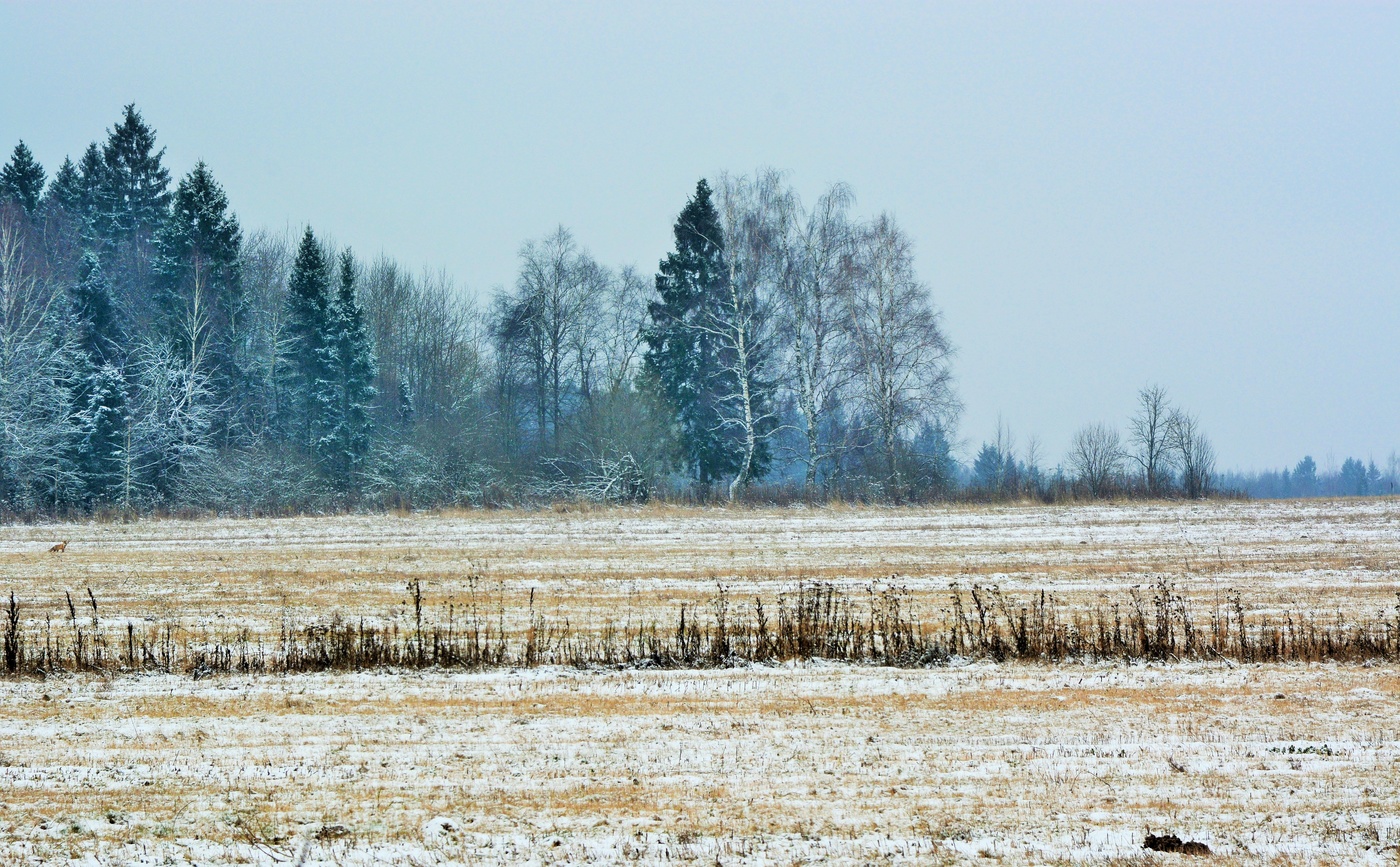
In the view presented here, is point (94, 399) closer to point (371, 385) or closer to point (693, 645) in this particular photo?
point (371, 385)

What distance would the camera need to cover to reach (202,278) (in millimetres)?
47969

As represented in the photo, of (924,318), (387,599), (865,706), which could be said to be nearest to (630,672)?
(865,706)

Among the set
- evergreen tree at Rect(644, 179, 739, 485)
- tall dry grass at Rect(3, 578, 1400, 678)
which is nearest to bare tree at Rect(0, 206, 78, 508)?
evergreen tree at Rect(644, 179, 739, 485)

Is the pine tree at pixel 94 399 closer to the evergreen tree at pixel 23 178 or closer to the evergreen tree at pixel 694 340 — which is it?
the evergreen tree at pixel 23 178

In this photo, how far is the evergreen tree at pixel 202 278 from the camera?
4766 centimetres

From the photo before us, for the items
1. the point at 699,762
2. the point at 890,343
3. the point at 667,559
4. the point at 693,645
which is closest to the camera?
the point at 699,762

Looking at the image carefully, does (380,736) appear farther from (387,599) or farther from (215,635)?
(387,599)

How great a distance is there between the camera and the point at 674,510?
37.7m

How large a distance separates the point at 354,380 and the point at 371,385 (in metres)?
1.23

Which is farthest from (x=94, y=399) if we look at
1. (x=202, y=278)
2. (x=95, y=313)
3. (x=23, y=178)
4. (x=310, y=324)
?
(x=23, y=178)

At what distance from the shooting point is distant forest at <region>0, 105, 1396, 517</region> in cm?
4259

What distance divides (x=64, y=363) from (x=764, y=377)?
1110 inches

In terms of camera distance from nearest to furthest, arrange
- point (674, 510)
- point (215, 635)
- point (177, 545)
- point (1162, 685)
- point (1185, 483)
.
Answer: point (1162, 685), point (215, 635), point (177, 545), point (674, 510), point (1185, 483)

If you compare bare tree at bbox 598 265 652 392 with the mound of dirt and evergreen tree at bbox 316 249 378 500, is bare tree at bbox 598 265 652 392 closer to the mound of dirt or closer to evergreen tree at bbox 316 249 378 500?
evergreen tree at bbox 316 249 378 500
